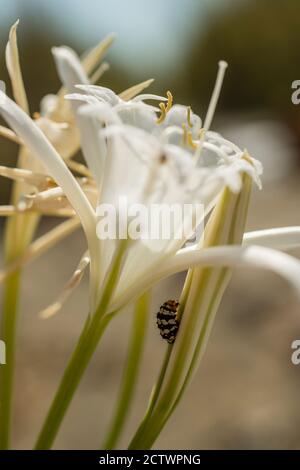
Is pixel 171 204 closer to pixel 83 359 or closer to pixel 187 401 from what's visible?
pixel 83 359

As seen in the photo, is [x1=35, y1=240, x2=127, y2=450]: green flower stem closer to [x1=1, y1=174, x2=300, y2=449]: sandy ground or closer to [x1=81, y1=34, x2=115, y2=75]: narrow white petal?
[x1=81, y1=34, x2=115, y2=75]: narrow white petal

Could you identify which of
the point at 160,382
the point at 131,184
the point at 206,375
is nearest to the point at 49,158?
the point at 131,184

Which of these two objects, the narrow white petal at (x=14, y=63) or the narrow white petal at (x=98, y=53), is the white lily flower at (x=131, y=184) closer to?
the narrow white petal at (x=14, y=63)

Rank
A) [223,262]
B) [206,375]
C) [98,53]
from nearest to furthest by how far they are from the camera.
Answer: [223,262] → [98,53] → [206,375]

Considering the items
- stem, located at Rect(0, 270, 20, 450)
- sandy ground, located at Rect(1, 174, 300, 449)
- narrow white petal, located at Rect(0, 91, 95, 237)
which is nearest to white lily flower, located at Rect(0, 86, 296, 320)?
narrow white petal, located at Rect(0, 91, 95, 237)

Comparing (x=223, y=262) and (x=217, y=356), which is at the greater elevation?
(x=223, y=262)

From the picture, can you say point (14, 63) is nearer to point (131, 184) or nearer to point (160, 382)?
point (131, 184)

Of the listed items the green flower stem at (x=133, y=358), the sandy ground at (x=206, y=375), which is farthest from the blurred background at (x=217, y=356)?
the green flower stem at (x=133, y=358)
